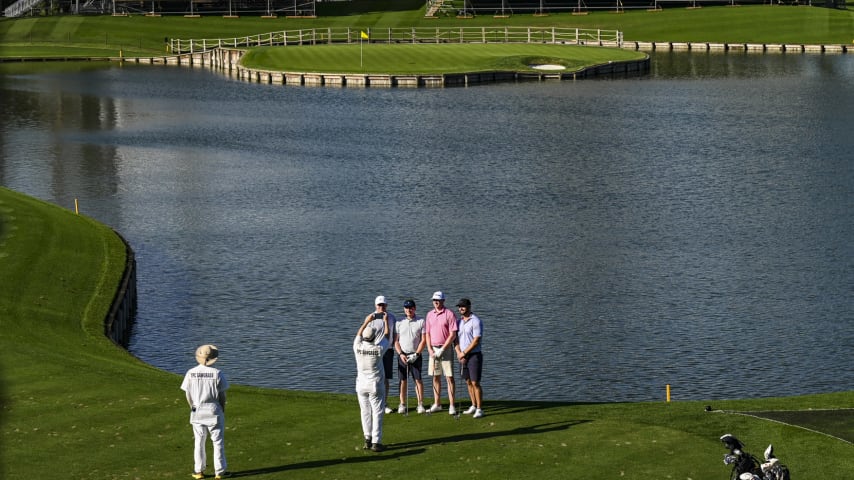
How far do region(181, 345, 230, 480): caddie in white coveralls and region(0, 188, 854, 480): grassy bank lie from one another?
0.85 m

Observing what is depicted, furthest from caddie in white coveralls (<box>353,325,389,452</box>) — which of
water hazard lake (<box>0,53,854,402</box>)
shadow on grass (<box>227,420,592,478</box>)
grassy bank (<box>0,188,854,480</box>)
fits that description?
water hazard lake (<box>0,53,854,402</box>)

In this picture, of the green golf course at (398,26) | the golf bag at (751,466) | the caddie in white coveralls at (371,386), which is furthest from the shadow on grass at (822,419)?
the green golf course at (398,26)

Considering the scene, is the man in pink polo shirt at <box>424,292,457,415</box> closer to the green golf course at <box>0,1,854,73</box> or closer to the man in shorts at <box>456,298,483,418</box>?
the man in shorts at <box>456,298,483,418</box>

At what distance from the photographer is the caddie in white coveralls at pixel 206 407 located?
25141 millimetres

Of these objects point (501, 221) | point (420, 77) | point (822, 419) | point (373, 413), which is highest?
point (373, 413)

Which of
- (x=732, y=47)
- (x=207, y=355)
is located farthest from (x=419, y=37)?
(x=207, y=355)

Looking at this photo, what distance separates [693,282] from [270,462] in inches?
1141

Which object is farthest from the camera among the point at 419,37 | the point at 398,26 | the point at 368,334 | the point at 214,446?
→ the point at 398,26

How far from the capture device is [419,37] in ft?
505

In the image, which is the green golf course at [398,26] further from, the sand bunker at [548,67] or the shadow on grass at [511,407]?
the shadow on grass at [511,407]

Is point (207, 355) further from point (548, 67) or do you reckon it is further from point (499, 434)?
point (548, 67)

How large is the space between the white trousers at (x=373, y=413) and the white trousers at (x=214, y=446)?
308 cm

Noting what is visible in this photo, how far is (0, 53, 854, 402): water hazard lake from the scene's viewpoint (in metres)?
44.3

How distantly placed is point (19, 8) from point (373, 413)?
5888 inches
